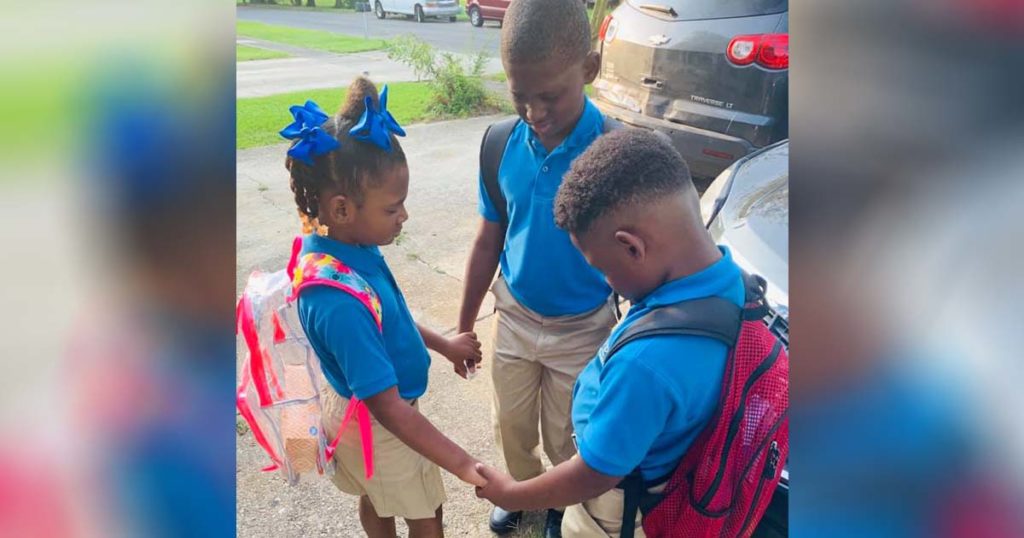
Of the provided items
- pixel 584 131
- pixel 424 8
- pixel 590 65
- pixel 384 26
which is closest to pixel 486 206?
pixel 584 131

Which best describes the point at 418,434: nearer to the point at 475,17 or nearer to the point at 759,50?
the point at 759,50

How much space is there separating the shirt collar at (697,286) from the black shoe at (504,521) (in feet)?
4.88

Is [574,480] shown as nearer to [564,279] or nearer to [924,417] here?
[564,279]

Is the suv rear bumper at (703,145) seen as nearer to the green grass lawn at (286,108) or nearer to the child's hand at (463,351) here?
the child's hand at (463,351)

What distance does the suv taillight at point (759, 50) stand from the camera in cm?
470

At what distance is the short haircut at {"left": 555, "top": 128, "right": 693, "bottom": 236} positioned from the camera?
1384 millimetres

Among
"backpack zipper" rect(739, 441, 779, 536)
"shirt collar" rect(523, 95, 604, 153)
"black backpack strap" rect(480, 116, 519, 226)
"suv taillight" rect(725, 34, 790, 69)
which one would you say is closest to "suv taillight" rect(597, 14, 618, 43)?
"suv taillight" rect(725, 34, 790, 69)

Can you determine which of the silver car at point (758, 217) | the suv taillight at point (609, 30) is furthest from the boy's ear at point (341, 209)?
the suv taillight at point (609, 30)

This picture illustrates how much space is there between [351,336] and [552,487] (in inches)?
21.8

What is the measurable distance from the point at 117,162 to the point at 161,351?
153 millimetres

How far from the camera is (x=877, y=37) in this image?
0.47m

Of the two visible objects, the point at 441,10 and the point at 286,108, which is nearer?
the point at 286,108

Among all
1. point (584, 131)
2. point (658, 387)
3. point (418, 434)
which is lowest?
point (418, 434)

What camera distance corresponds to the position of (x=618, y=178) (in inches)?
54.9
